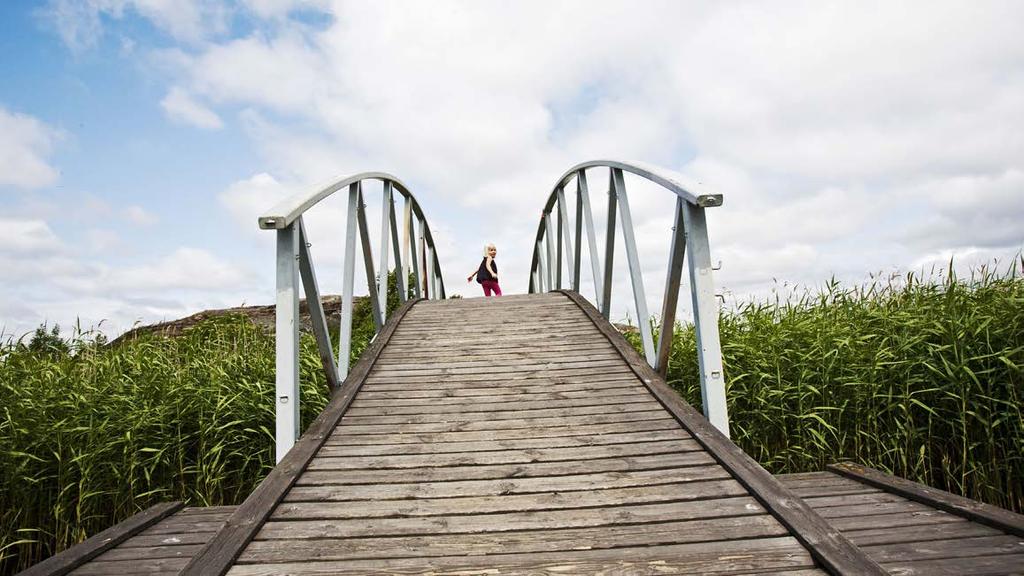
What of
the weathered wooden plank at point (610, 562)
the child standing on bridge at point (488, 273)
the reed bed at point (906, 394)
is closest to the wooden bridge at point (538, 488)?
the weathered wooden plank at point (610, 562)

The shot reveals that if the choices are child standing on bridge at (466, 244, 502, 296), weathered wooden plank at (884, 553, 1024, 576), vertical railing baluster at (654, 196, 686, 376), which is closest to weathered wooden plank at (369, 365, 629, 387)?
vertical railing baluster at (654, 196, 686, 376)

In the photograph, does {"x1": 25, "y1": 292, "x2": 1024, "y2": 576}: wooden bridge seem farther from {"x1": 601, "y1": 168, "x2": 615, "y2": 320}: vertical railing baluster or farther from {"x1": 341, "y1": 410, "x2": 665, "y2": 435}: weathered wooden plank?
{"x1": 601, "y1": 168, "x2": 615, "y2": 320}: vertical railing baluster

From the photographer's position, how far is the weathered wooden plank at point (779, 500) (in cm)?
189

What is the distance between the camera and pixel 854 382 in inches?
150

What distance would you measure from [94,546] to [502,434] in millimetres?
1855

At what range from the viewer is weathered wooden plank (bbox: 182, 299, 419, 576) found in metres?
1.95

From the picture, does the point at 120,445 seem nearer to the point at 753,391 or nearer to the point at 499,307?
the point at 499,307

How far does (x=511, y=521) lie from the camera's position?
7.18ft

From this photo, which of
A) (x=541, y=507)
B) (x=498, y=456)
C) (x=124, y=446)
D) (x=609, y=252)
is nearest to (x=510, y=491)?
(x=541, y=507)

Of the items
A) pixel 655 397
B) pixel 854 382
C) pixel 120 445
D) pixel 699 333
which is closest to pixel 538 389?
pixel 655 397

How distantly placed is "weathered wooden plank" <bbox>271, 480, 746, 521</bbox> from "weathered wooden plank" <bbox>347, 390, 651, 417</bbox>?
0.95m

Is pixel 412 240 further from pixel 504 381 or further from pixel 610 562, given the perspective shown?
pixel 610 562

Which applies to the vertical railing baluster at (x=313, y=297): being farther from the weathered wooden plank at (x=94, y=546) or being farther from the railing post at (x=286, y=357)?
the weathered wooden plank at (x=94, y=546)

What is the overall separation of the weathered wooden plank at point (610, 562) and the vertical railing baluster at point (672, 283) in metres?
1.76
